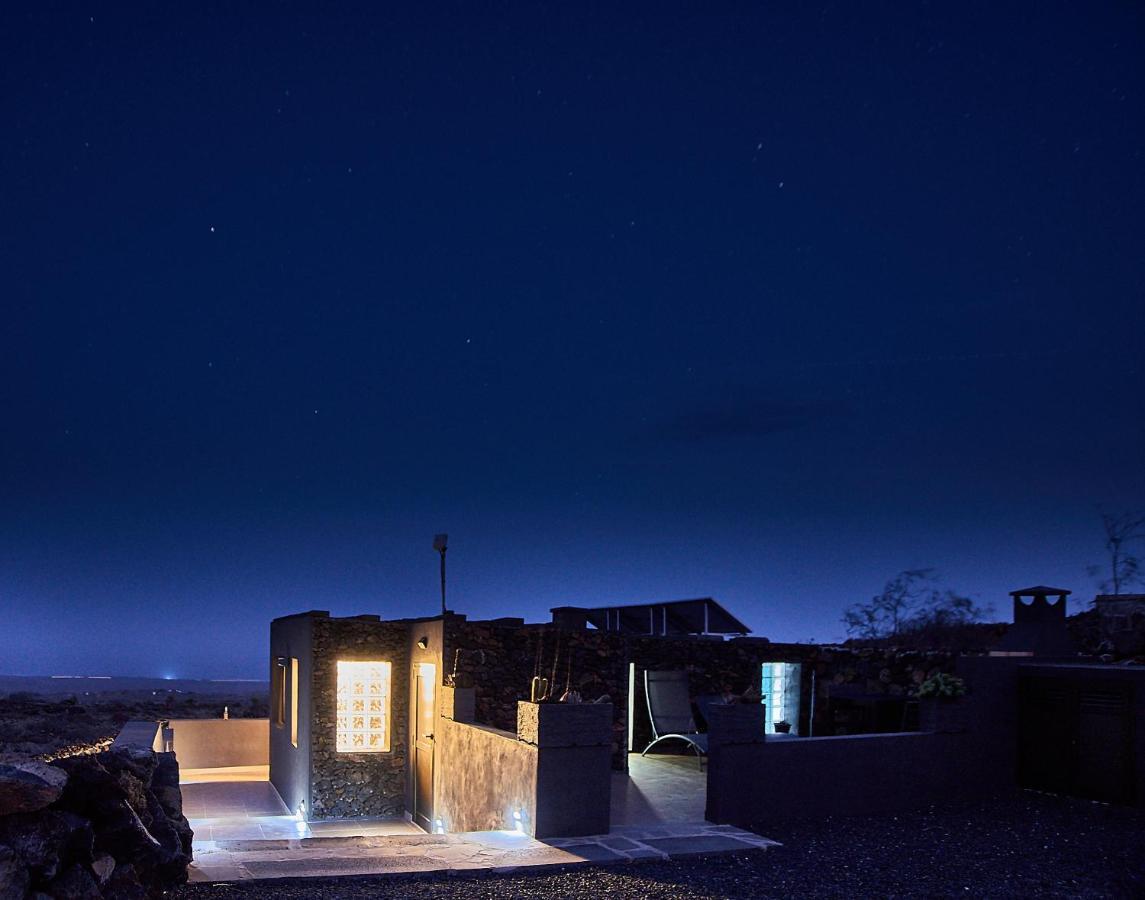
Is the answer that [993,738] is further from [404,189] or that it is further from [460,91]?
[404,189]

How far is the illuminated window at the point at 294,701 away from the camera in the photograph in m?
14.3

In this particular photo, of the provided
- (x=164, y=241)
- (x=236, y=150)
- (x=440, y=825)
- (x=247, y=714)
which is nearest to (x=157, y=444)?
(x=247, y=714)

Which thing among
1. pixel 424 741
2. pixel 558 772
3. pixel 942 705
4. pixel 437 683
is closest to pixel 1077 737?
→ pixel 942 705

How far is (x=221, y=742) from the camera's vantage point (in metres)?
18.2

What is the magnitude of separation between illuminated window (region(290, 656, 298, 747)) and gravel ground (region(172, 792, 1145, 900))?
8609 millimetres

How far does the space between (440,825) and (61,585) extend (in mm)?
35990

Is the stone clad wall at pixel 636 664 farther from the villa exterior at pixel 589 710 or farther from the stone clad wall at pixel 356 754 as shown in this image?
the stone clad wall at pixel 356 754

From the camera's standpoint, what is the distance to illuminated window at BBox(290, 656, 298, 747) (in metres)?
14.3

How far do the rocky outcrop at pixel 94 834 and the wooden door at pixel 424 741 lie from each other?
632 cm

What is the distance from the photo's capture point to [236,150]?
16188mm

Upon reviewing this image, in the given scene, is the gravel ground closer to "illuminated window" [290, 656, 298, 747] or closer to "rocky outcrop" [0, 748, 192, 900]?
"rocky outcrop" [0, 748, 192, 900]

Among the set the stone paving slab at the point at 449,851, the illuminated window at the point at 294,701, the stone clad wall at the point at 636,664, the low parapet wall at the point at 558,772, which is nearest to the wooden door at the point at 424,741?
the stone clad wall at the point at 636,664

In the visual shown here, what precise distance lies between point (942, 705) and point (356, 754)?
779cm

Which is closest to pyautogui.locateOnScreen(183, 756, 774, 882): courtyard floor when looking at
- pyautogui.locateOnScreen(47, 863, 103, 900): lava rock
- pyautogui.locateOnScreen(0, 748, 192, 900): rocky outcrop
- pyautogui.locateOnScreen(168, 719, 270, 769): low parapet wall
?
pyautogui.locateOnScreen(0, 748, 192, 900): rocky outcrop
